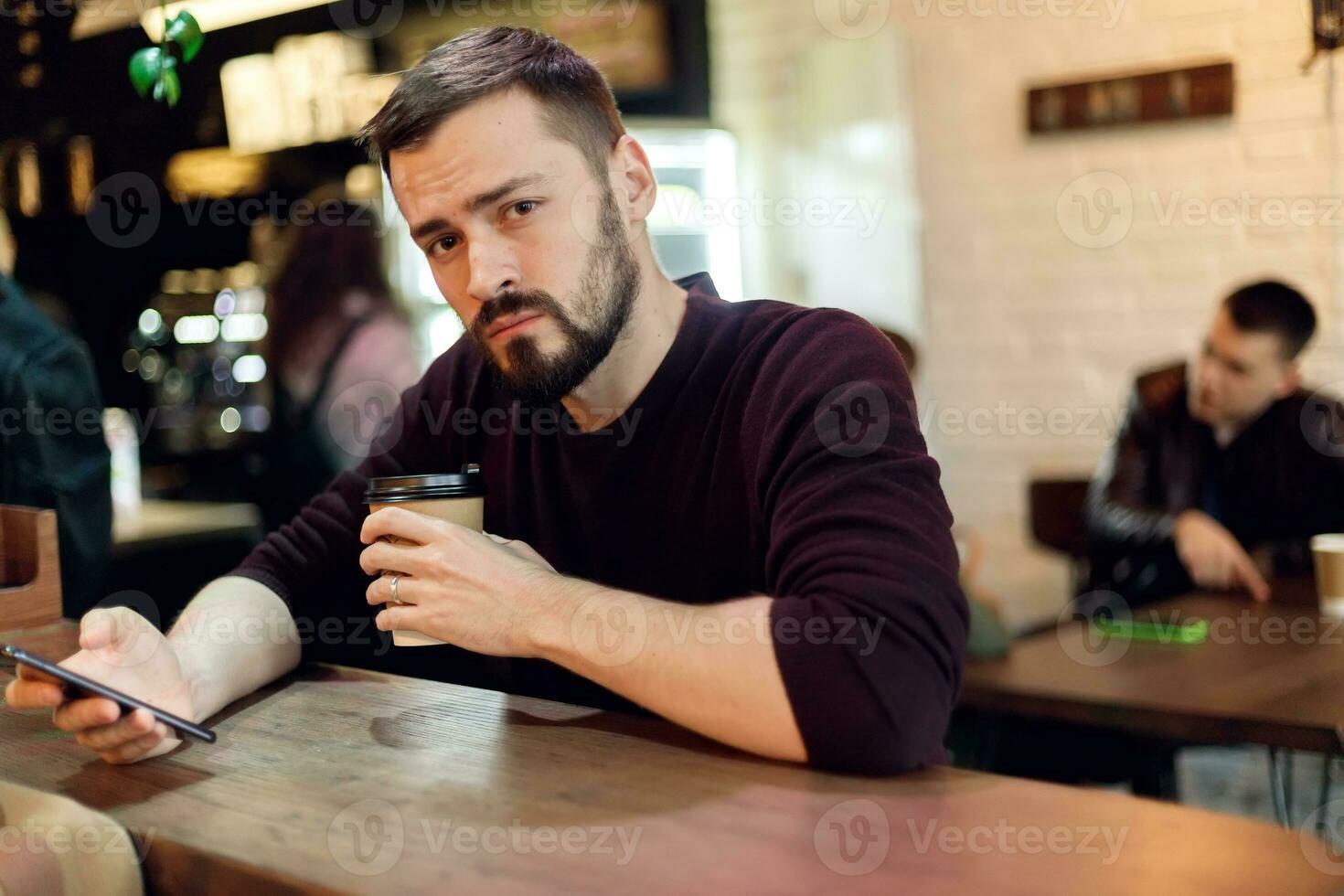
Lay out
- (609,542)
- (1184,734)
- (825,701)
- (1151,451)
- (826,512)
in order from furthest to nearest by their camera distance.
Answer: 1. (1151,451)
2. (1184,734)
3. (609,542)
4. (826,512)
5. (825,701)

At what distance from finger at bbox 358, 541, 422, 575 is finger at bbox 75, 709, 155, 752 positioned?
0.71 feet

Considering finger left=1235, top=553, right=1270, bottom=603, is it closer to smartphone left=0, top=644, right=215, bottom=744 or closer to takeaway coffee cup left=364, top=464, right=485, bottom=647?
takeaway coffee cup left=364, top=464, right=485, bottom=647

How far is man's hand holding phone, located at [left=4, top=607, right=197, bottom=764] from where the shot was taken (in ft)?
3.06

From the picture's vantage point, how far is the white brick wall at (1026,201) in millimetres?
3137

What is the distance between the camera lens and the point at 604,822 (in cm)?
75

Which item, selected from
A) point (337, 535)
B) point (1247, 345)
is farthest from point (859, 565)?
point (1247, 345)

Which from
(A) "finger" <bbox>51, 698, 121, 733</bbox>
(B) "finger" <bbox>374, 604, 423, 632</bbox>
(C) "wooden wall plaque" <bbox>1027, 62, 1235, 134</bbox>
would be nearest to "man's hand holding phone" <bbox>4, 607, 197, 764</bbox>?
(A) "finger" <bbox>51, 698, 121, 733</bbox>

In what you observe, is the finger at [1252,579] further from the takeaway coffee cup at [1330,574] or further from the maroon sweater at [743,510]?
the maroon sweater at [743,510]

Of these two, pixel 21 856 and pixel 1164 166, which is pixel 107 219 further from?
pixel 1164 166

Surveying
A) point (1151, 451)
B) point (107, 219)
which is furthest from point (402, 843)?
point (1151, 451)

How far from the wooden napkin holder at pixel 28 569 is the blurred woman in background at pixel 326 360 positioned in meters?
0.91

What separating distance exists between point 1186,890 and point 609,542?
75 centimetres

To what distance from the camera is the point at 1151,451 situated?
2992mm

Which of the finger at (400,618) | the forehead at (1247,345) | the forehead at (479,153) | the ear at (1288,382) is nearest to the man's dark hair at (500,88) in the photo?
the forehead at (479,153)
